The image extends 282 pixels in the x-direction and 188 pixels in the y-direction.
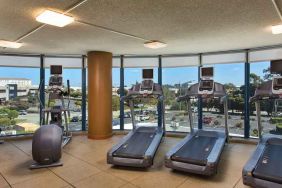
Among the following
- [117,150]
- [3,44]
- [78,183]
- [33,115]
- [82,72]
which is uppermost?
[3,44]

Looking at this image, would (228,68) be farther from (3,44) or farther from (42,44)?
(3,44)

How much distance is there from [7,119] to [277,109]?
7.63 m

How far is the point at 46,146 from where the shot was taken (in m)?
3.92

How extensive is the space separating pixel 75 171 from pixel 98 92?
2.76 m

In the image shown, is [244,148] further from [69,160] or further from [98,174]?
[69,160]

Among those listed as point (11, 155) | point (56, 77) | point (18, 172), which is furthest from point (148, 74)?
point (11, 155)

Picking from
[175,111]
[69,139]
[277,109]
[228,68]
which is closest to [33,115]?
[69,139]

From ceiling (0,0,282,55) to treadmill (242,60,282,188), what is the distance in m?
1.08

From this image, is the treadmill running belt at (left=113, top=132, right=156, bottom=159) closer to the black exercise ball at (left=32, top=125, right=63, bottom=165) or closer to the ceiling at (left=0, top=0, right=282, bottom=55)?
the black exercise ball at (left=32, top=125, right=63, bottom=165)

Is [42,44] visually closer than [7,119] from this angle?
Yes

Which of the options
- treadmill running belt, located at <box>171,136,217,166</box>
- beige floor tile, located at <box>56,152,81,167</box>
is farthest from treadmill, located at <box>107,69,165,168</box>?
beige floor tile, located at <box>56,152,81,167</box>

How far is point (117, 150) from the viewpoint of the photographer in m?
4.25

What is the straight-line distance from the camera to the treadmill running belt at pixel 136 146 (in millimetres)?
4066

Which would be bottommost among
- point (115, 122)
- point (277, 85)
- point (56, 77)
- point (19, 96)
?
point (115, 122)
